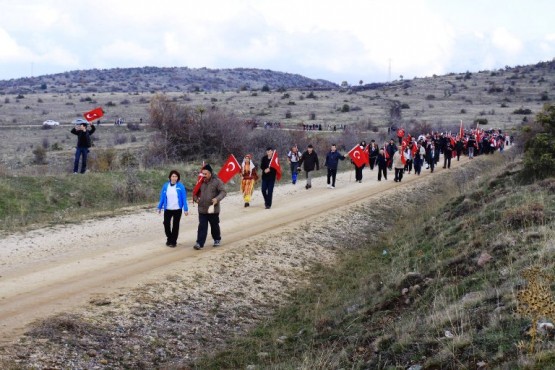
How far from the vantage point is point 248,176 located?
19.7 m

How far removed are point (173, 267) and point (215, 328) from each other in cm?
238

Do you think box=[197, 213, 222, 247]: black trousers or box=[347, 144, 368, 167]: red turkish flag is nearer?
box=[197, 213, 222, 247]: black trousers

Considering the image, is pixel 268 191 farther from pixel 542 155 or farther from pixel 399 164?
pixel 399 164

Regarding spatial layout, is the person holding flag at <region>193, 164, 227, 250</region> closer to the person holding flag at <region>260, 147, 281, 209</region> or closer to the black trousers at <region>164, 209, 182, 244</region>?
the black trousers at <region>164, 209, 182, 244</region>

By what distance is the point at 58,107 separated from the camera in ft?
262

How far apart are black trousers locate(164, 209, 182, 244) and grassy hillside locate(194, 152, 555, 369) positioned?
10.0 ft

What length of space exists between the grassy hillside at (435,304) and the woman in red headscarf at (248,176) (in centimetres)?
434

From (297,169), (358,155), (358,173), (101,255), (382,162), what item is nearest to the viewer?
(101,255)

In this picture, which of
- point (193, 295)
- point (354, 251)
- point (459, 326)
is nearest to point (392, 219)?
point (354, 251)

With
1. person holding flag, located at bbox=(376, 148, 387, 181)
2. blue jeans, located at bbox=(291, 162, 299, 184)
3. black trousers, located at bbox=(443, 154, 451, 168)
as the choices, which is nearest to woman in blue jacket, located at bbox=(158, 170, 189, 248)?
blue jeans, located at bbox=(291, 162, 299, 184)

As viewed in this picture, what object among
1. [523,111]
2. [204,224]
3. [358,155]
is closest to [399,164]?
[358,155]

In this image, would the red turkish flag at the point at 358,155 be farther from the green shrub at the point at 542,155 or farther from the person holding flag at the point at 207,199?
the person holding flag at the point at 207,199

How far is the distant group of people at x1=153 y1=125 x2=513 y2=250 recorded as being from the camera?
13.7 m

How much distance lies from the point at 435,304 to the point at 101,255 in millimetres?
7084
